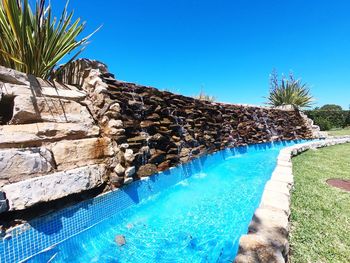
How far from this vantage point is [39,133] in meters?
2.70

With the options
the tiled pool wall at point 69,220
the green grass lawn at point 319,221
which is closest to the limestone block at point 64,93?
the tiled pool wall at point 69,220

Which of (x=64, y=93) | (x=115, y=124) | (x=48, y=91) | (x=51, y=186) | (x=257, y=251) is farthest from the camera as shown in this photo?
(x=115, y=124)

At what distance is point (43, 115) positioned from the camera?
2.85 meters

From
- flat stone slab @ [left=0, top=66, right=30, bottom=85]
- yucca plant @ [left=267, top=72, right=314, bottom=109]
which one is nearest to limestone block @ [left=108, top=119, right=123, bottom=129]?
flat stone slab @ [left=0, top=66, right=30, bottom=85]

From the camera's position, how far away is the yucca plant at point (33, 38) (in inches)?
109

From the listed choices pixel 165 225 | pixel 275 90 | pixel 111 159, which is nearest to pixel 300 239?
pixel 165 225

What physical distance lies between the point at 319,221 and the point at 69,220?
277 cm

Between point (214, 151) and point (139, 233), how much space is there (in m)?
4.14

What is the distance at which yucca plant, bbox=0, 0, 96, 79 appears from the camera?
278cm

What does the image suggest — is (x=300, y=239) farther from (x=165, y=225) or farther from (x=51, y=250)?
(x=51, y=250)

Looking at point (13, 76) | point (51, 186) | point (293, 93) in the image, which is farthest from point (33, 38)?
point (293, 93)

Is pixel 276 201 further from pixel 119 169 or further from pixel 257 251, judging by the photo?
pixel 119 169

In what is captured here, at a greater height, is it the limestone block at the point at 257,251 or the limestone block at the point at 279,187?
the limestone block at the point at 279,187

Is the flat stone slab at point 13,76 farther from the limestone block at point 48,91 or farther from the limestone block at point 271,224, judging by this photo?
the limestone block at point 271,224
